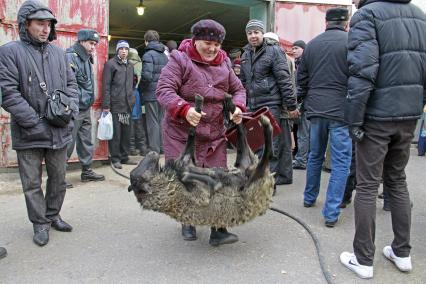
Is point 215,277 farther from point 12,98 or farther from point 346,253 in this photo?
point 12,98

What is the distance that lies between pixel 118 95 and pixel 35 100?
314 centimetres

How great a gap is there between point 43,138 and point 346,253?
112 inches

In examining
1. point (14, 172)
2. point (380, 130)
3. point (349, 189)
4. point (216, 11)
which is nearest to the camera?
point (380, 130)

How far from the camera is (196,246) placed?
4.04 meters

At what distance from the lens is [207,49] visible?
369 cm

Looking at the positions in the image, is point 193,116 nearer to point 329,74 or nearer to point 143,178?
point 143,178

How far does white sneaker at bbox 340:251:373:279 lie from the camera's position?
3416 millimetres

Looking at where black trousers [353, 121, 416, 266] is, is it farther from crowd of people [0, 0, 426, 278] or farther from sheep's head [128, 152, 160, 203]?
sheep's head [128, 152, 160, 203]

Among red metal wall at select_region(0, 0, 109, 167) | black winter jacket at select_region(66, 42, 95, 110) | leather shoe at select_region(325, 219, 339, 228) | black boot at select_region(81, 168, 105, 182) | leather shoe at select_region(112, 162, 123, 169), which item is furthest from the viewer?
leather shoe at select_region(112, 162, 123, 169)

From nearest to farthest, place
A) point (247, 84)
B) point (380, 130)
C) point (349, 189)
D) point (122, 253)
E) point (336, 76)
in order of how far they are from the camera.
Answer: point (380, 130)
point (122, 253)
point (336, 76)
point (349, 189)
point (247, 84)

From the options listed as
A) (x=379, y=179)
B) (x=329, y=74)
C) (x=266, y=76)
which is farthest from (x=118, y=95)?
(x=379, y=179)

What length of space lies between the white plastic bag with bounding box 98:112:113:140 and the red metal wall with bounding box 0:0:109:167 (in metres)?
0.22

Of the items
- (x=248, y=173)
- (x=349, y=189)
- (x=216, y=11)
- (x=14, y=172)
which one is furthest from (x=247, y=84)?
(x=216, y=11)

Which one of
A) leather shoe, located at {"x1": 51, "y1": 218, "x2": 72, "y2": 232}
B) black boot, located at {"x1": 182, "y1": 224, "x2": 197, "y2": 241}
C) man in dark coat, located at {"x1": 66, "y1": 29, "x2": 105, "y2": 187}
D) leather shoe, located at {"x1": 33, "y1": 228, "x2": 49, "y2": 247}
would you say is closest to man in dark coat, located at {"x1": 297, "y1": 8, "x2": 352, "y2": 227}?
black boot, located at {"x1": 182, "y1": 224, "x2": 197, "y2": 241}
